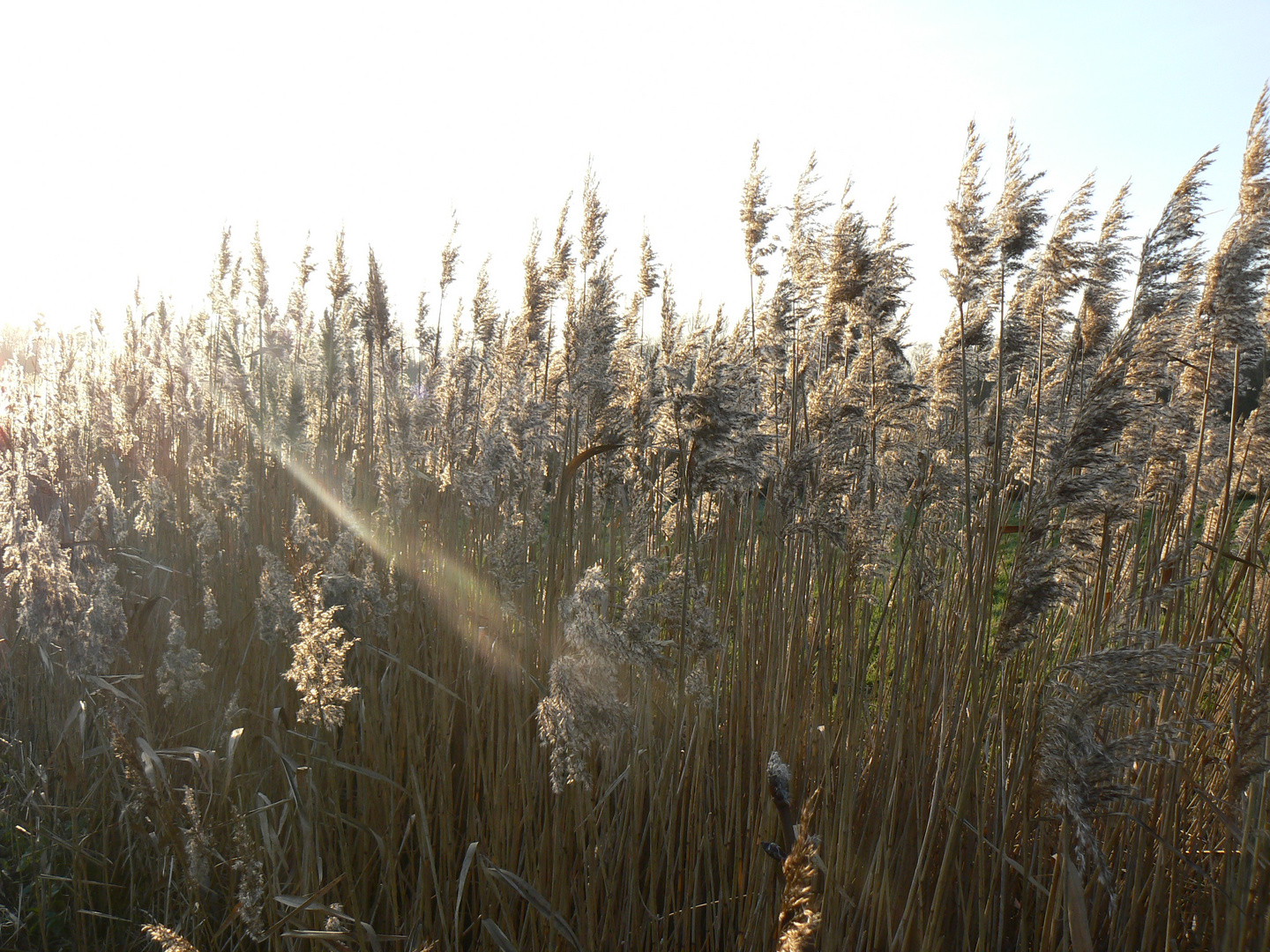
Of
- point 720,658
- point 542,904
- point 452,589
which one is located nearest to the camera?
point 542,904

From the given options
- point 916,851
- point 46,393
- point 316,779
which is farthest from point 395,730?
point 46,393

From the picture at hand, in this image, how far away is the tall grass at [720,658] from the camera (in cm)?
128

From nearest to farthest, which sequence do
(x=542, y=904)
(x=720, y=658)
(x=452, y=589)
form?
(x=542, y=904)
(x=720, y=658)
(x=452, y=589)

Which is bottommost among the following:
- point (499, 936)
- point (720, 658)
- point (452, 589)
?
point (499, 936)

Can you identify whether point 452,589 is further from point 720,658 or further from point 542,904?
point 542,904

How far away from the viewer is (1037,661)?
190cm

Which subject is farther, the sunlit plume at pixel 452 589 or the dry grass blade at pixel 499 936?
the sunlit plume at pixel 452 589

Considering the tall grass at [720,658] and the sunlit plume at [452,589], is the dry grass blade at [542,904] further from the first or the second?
the sunlit plume at [452,589]

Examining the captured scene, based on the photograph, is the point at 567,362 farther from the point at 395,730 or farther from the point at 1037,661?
the point at 1037,661

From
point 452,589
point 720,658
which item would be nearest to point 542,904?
point 720,658

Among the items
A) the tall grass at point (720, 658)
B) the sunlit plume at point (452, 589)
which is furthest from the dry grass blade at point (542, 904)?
the sunlit plume at point (452, 589)

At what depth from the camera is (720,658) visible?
188cm

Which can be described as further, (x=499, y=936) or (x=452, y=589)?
(x=452, y=589)

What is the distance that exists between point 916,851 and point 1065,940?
0.42m
